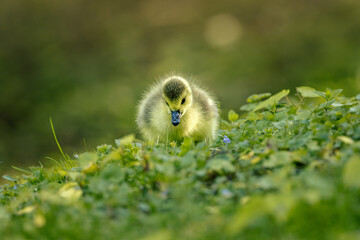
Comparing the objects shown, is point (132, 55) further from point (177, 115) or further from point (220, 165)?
point (220, 165)

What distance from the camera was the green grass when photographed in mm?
2264

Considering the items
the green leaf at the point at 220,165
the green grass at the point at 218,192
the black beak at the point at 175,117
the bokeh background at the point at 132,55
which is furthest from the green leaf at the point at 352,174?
the bokeh background at the point at 132,55

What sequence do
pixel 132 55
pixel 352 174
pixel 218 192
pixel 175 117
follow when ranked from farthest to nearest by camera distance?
pixel 132 55 < pixel 175 117 < pixel 218 192 < pixel 352 174

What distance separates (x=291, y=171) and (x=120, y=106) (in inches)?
281

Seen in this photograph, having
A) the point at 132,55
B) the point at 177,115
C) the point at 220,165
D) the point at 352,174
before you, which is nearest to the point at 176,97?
the point at 177,115

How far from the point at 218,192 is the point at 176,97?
1957 mm

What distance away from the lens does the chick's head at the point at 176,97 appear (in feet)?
15.2

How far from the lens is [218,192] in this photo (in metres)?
2.80

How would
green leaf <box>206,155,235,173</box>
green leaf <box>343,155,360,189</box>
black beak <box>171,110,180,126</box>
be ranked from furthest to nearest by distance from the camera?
1. black beak <box>171,110,180,126</box>
2. green leaf <box>206,155,235,173</box>
3. green leaf <box>343,155,360,189</box>

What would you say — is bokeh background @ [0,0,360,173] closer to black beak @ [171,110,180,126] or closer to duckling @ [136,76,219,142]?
duckling @ [136,76,219,142]

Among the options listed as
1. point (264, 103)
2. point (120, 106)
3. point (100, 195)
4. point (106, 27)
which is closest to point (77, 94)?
point (120, 106)

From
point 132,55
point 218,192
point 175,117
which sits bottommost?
point 218,192

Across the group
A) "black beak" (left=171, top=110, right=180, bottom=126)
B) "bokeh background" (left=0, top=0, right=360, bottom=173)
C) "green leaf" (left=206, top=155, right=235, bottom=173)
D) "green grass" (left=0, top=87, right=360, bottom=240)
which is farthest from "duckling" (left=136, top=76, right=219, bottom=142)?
"bokeh background" (left=0, top=0, right=360, bottom=173)

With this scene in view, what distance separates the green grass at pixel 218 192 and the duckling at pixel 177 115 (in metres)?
1.02
